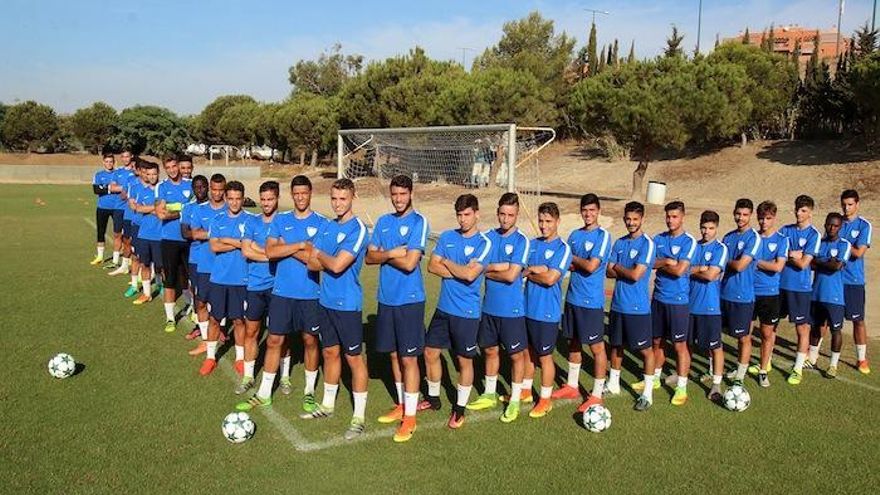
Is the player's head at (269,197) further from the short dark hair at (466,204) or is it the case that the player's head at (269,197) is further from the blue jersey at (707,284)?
the blue jersey at (707,284)

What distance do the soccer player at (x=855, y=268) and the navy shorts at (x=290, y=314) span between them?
5.98 meters

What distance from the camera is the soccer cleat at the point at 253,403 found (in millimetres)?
5980

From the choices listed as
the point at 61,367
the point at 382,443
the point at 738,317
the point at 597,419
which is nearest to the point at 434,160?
the point at 738,317

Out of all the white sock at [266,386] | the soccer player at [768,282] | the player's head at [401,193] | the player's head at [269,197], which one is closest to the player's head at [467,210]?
the player's head at [401,193]

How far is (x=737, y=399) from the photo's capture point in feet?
20.6

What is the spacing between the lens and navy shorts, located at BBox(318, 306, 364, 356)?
5.52m

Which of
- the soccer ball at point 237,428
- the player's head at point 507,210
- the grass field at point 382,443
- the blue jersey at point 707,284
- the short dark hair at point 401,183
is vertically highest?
the short dark hair at point 401,183

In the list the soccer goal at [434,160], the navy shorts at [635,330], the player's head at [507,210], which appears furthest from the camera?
the soccer goal at [434,160]

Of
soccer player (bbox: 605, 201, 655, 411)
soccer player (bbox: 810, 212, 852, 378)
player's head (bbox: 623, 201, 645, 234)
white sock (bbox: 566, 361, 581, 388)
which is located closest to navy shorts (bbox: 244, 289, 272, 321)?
white sock (bbox: 566, 361, 581, 388)

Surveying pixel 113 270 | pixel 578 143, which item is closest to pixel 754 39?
pixel 578 143

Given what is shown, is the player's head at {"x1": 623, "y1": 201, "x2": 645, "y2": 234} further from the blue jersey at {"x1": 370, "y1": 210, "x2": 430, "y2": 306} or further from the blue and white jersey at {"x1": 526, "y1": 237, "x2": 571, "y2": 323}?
the blue jersey at {"x1": 370, "y1": 210, "x2": 430, "y2": 306}

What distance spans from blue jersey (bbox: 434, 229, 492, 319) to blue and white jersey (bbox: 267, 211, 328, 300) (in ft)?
3.54

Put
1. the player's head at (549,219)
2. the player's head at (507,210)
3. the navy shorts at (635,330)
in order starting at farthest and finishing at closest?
the navy shorts at (635,330) < the player's head at (549,219) < the player's head at (507,210)

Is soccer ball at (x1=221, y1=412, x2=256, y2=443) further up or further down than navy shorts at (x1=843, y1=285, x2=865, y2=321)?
further down
